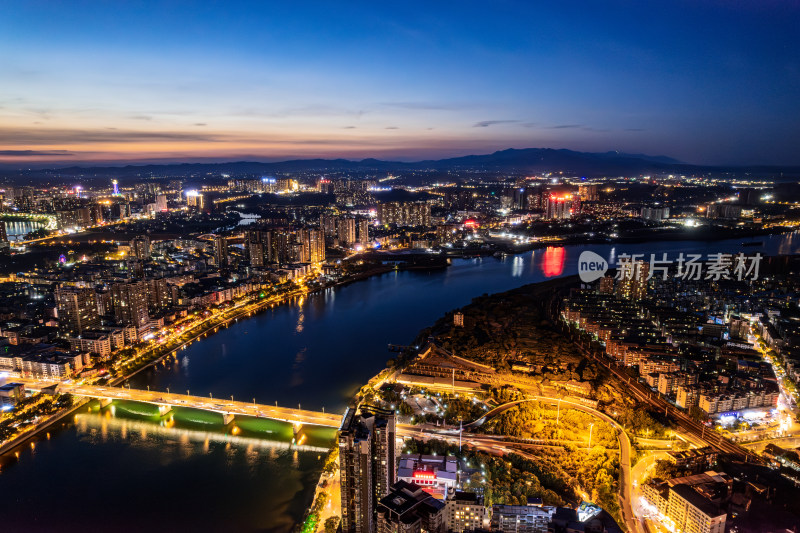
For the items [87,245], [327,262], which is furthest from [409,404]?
[87,245]

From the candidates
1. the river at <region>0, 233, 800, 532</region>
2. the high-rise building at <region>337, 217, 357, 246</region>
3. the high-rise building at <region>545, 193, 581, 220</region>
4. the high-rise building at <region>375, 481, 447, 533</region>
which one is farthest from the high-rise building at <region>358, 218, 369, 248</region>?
the high-rise building at <region>375, 481, 447, 533</region>

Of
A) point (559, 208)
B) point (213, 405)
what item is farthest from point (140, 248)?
point (559, 208)

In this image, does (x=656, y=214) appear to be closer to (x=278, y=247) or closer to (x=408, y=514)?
(x=278, y=247)

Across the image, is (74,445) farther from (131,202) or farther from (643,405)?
(131,202)

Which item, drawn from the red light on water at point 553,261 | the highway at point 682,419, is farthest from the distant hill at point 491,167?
the highway at point 682,419

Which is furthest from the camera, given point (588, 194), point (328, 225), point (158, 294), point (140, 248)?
point (588, 194)
